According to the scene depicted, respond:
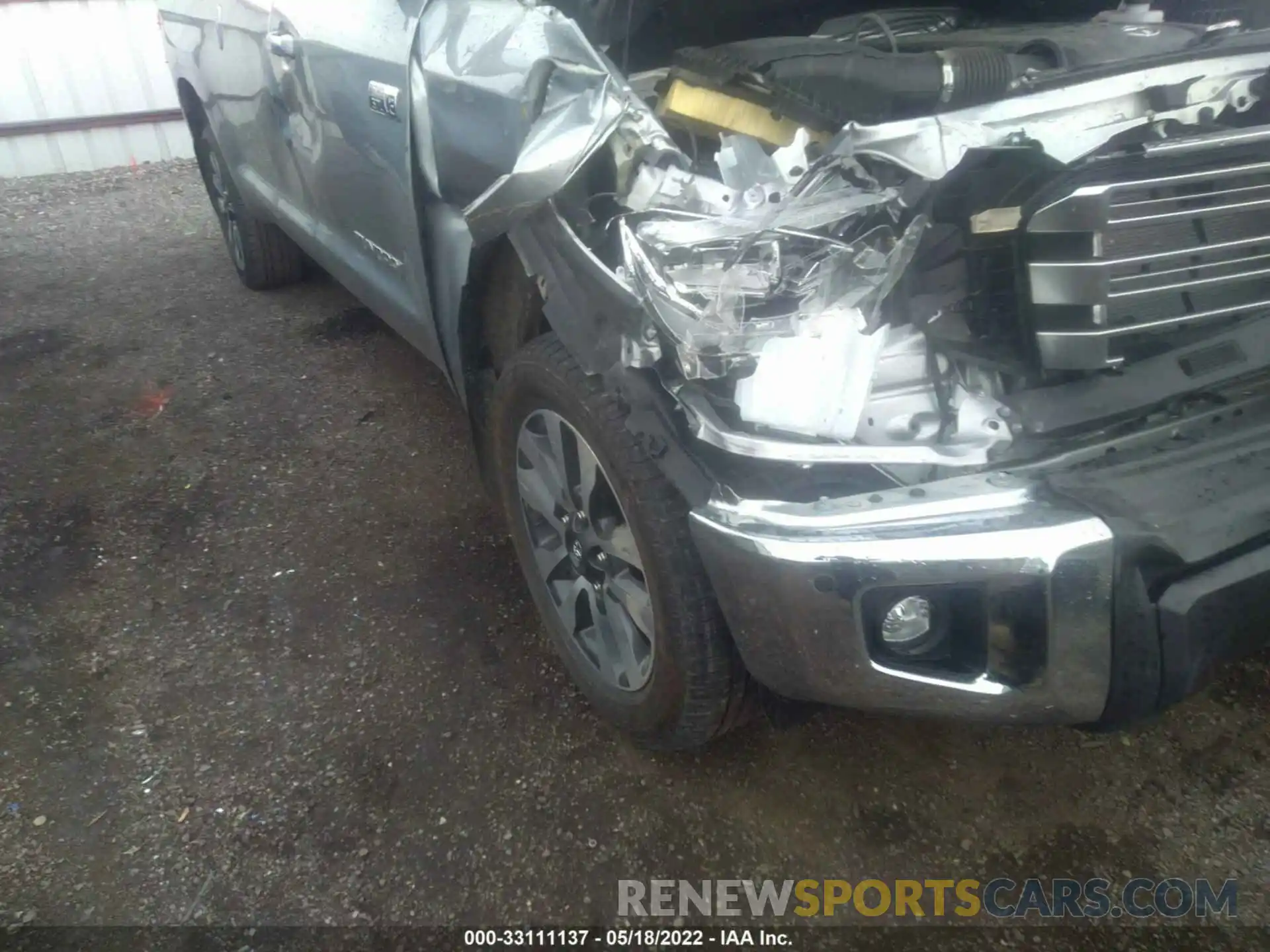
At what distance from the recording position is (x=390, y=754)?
2145 millimetres

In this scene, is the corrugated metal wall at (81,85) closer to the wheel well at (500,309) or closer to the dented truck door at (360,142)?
the dented truck door at (360,142)

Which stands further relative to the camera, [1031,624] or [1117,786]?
[1117,786]

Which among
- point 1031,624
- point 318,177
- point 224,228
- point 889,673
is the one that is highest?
point 318,177

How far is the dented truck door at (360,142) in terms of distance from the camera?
2295 mm

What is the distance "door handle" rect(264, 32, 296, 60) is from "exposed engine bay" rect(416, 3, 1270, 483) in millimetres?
1383

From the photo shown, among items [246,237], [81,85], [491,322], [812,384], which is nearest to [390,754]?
[491,322]

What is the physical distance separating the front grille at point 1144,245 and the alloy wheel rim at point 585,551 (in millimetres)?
839

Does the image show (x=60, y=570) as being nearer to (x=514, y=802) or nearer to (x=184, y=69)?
(x=514, y=802)

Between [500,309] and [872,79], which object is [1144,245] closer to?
[872,79]

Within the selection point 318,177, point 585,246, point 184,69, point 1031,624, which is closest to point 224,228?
point 184,69

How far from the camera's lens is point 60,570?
112 inches

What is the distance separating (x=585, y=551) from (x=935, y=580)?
0.87m

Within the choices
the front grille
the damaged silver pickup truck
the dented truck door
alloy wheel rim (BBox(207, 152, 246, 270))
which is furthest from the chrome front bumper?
alloy wheel rim (BBox(207, 152, 246, 270))

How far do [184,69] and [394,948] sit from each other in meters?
3.94
